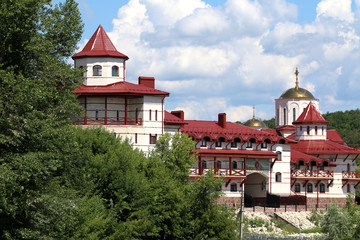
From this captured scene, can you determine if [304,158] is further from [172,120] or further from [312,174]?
[172,120]

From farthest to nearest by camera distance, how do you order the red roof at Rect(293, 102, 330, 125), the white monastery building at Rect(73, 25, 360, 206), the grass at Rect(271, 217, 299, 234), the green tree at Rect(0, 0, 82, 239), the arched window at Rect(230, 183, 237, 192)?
the red roof at Rect(293, 102, 330, 125), the arched window at Rect(230, 183, 237, 192), the grass at Rect(271, 217, 299, 234), the white monastery building at Rect(73, 25, 360, 206), the green tree at Rect(0, 0, 82, 239)

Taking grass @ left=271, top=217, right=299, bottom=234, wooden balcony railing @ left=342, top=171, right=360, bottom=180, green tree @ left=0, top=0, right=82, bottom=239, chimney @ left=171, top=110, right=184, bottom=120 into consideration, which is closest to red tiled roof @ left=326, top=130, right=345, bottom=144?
wooden balcony railing @ left=342, top=171, right=360, bottom=180

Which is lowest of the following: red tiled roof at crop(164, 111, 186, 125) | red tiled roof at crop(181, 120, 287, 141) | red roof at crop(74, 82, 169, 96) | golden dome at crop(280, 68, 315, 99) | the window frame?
the window frame

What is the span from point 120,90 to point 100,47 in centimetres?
514

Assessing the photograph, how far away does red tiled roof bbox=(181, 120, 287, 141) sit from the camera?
65.5 m

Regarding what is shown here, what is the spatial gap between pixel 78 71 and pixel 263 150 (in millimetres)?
30872

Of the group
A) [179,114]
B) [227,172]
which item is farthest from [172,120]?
[227,172]

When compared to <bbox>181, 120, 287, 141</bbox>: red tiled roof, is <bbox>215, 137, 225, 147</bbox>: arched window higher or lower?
lower

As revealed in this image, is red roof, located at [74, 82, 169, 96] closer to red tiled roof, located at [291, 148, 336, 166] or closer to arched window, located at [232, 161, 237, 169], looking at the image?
arched window, located at [232, 161, 237, 169]

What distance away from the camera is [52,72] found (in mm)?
35688

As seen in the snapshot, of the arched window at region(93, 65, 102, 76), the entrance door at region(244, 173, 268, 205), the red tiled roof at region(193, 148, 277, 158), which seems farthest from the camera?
the entrance door at region(244, 173, 268, 205)

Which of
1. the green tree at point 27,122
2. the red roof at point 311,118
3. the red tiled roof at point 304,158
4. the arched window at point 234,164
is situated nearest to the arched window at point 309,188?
the red tiled roof at point 304,158

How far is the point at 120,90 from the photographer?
57250mm

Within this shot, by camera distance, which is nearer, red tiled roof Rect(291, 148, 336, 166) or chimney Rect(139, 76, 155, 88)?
chimney Rect(139, 76, 155, 88)
